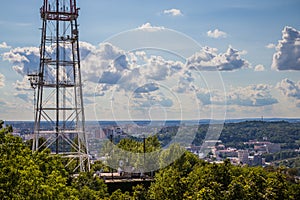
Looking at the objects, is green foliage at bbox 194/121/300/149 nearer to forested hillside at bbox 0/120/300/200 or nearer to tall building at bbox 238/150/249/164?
tall building at bbox 238/150/249/164

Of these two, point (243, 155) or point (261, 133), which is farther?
point (261, 133)

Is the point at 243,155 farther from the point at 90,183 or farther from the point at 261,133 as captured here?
the point at 90,183

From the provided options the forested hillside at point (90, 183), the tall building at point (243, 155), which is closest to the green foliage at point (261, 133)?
the tall building at point (243, 155)

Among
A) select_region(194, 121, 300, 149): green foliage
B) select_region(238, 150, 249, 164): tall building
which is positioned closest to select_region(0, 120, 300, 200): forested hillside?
select_region(238, 150, 249, 164): tall building

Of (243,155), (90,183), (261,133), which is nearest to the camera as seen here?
(90,183)

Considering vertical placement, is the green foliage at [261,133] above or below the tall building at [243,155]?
above

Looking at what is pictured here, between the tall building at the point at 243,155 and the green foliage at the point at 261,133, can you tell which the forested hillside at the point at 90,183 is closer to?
the tall building at the point at 243,155

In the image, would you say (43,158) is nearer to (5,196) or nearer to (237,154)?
(5,196)

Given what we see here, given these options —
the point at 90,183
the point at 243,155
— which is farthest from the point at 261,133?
the point at 90,183

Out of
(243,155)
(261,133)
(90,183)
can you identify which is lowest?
(243,155)

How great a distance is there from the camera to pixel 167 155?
45.9 meters

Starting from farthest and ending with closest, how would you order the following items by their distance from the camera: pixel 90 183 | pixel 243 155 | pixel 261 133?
pixel 261 133
pixel 243 155
pixel 90 183

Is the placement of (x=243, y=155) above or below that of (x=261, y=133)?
below

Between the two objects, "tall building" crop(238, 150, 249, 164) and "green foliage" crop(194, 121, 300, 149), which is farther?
"green foliage" crop(194, 121, 300, 149)
